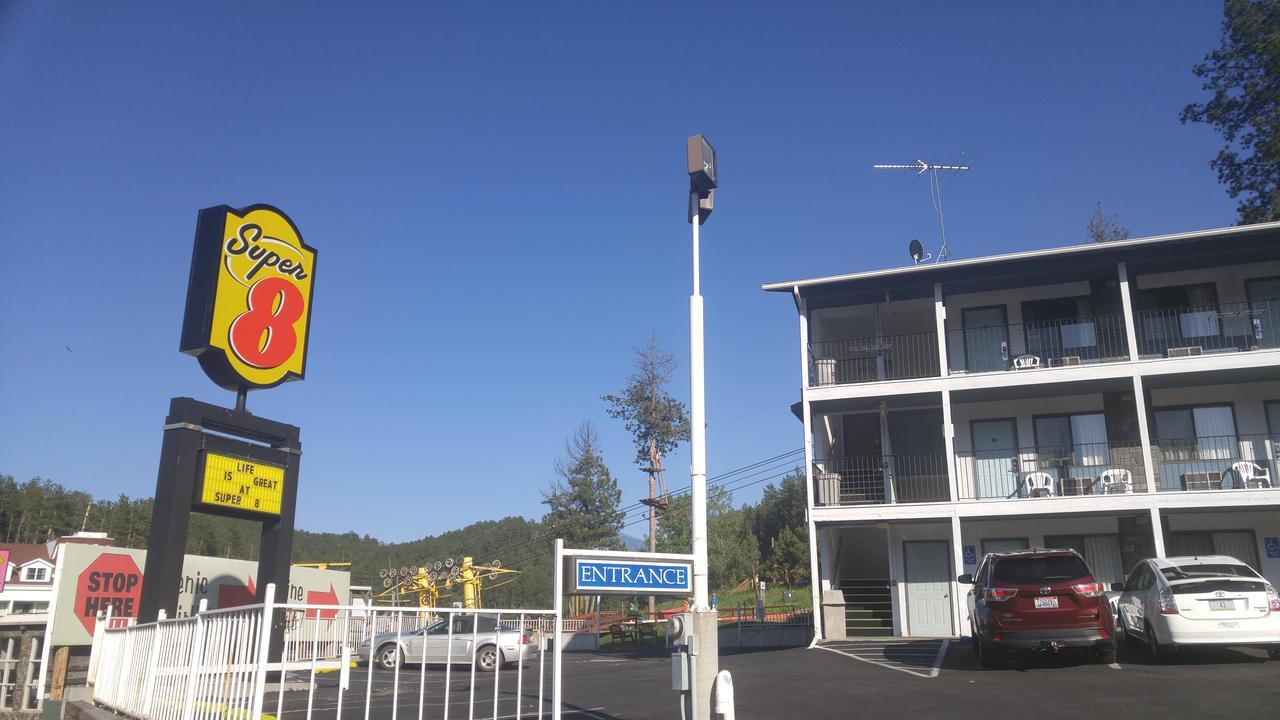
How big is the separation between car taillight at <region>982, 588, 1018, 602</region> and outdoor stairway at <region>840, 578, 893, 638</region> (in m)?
11.1

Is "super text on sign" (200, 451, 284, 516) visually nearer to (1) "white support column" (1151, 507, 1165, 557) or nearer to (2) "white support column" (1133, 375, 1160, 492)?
(1) "white support column" (1151, 507, 1165, 557)

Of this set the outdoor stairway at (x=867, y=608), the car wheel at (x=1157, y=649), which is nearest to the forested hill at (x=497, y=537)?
the outdoor stairway at (x=867, y=608)

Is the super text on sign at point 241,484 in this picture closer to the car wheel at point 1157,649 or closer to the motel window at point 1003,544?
the car wheel at point 1157,649

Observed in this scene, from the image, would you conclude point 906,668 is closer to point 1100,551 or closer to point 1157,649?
point 1157,649

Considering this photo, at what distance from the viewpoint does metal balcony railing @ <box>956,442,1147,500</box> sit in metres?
21.2

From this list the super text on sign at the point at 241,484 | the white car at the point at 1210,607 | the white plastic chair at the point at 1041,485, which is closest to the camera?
the white car at the point at 1210,607

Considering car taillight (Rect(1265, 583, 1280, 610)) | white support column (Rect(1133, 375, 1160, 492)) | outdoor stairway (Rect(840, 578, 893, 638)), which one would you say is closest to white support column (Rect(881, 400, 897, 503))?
Result: outdoor stairway (Rect(840, 578, 893, 638))

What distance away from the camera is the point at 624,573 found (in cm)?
759

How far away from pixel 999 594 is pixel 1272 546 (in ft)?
44.7

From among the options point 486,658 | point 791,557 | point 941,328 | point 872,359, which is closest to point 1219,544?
point 941,328

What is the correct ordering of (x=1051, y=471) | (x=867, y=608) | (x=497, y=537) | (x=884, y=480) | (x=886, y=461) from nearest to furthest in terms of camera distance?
(x=1051, y=471), (x=886, y=461), (x=884, y=480), (x=867, y=608), (x=497, y=537)

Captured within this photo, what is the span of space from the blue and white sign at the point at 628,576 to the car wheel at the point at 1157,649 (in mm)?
Result: 8567

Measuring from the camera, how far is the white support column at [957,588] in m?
20.7

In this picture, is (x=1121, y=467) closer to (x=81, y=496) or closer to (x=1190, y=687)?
(x=1190, y=687)
